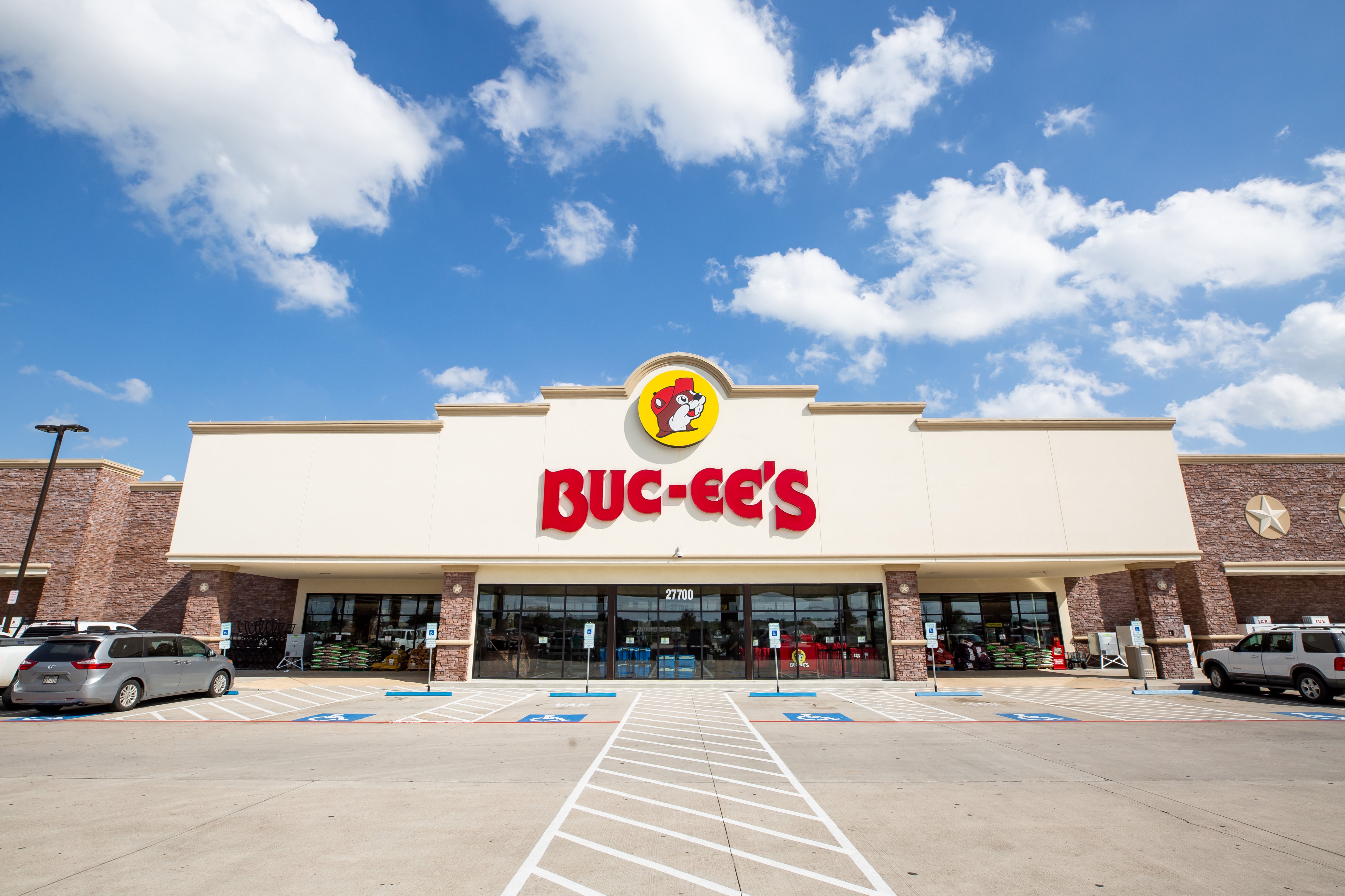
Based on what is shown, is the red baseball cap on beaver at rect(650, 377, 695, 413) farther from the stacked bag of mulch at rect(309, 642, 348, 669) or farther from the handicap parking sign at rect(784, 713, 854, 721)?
the stacked bag of mulch at rect(309, 642, 348, 669)

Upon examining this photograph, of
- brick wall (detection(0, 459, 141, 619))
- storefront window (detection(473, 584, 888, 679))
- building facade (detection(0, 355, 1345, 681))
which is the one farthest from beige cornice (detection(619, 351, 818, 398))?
brick wall (detection(0, 459, 141, 619))

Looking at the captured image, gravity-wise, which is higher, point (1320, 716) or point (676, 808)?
point (1320, 716)

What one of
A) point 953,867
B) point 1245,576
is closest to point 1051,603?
point 1245,576

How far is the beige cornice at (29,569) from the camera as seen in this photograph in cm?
2622

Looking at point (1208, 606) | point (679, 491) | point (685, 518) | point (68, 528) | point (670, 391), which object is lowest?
point (1208, 606)

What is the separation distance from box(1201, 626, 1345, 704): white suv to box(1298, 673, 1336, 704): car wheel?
1 cm

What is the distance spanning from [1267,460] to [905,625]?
18.3m

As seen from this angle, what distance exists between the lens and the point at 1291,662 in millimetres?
17156

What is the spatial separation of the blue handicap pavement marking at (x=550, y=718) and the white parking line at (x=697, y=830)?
164 inches

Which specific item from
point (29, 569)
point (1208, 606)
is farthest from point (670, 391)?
point (29, 569)

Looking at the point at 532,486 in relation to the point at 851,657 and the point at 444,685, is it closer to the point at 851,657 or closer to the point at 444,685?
the point at 444,685

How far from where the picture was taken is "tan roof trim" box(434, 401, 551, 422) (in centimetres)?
2397

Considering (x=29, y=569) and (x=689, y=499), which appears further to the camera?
(x=29, y=569)

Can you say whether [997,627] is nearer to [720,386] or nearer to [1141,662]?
[1141,662]
